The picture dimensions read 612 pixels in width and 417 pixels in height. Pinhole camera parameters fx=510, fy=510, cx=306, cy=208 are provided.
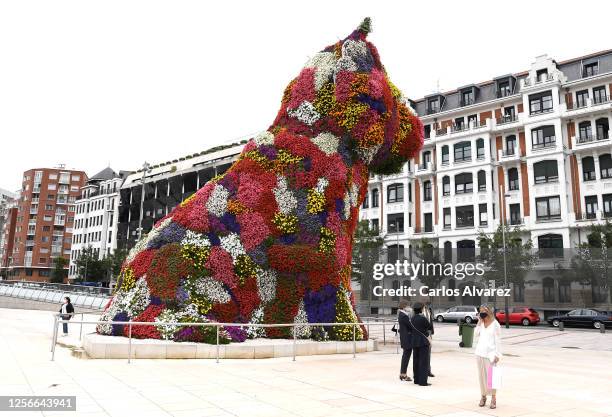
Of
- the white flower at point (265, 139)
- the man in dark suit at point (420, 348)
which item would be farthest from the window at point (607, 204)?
the man in dark suit at point (420, 348)

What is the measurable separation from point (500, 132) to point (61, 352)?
49.9m

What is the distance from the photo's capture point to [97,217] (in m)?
95.0

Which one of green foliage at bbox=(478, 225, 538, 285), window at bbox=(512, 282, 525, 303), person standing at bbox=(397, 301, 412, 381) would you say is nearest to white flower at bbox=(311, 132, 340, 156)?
person standing at bbox=(397, 301, 412, 381)

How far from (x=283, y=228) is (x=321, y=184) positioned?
2.00 m

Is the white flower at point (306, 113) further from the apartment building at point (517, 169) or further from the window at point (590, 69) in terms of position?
the window at point (590, 69)

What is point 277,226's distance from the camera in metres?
16.4

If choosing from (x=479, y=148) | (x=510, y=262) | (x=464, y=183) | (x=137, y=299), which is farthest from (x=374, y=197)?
(x=137, y=299)

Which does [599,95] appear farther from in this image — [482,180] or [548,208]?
[482,180]

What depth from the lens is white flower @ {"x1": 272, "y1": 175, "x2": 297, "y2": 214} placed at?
655 inches

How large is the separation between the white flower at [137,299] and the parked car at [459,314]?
1210 inches

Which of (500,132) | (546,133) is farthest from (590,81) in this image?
(500,132)

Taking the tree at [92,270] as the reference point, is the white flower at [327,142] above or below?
above

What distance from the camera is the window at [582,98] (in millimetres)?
49188

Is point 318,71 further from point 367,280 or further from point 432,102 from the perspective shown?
point 432,102
